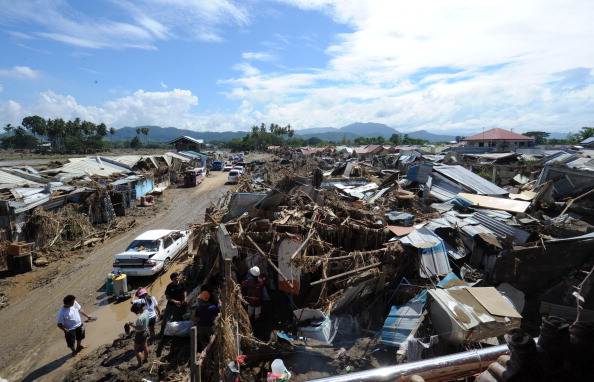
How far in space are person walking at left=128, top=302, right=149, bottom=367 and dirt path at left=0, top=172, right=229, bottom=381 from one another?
6.19 ft

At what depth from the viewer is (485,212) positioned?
40.1 feet

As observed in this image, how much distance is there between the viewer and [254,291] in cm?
820

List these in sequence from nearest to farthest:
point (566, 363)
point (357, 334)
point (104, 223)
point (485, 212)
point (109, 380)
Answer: point (566, 363), point (109, 380), point (357, 334), point (485, 212), point (104, 223)

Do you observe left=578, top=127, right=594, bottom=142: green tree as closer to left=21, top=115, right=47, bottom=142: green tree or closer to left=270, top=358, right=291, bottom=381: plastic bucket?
left=270, top=358, right=291, bottom=381: plastic bucket

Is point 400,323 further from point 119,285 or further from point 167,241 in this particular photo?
point 167,241

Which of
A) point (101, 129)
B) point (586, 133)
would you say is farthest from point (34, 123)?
point (586, 133)

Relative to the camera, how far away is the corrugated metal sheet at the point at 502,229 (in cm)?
988

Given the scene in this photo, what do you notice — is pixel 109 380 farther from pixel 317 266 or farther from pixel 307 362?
pixel 317 266

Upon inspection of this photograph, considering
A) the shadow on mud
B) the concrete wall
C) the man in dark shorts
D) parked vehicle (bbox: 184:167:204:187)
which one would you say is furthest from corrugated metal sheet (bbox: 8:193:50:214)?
the concrete wall

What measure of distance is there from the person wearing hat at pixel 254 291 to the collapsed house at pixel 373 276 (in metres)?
0.47

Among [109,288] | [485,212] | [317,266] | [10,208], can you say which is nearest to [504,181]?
[485,212]

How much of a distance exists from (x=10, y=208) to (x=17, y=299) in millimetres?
4397

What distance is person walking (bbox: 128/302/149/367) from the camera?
23.4ft

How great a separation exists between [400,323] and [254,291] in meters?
3.70
